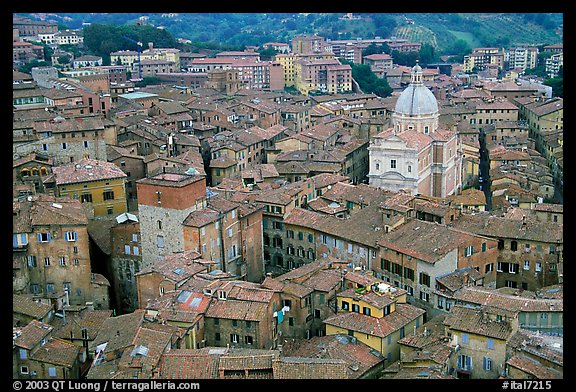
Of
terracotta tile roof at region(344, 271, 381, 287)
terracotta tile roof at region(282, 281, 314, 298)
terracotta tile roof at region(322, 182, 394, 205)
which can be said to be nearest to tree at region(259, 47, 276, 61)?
terracotta tile roof at region(322, 182, 394, 205)

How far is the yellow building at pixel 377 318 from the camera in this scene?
2125 centimetres

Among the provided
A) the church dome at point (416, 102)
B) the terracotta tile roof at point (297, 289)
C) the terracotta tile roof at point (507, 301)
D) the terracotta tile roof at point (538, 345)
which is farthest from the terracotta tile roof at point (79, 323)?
the church dome at point (416, 102)

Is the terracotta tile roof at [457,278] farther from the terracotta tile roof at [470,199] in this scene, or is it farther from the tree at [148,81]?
the tree at [148,81]

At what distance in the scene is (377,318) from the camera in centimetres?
2180

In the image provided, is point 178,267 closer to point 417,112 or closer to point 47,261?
point 47,261

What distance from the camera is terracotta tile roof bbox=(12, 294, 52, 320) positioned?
22.7 m

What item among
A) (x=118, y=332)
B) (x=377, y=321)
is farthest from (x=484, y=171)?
(x=118, y=332)

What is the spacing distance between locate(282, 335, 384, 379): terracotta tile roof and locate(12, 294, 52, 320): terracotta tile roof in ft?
24.5

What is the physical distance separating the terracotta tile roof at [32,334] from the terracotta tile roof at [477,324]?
11.3m

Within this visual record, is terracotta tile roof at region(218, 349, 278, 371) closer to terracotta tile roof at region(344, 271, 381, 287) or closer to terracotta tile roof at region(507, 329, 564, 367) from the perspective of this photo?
terracotta tile roof at region(344, 271, 381, 287)

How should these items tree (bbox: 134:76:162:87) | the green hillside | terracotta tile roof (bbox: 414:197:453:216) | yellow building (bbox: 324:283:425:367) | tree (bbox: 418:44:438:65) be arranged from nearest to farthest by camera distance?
yellow building (bbox: 324:283:425:367), terracotta tile roof (bbox: 414:197:453:216), tree (bbox: 134:76:162:87), tree (bbox: 418:44:438:65), the green hillside

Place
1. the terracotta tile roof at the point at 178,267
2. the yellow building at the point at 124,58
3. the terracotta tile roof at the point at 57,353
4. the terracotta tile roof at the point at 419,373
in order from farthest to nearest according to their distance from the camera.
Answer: the yellow building at the point at 124,58 → the terracotta tile roof at the point at 178,267 → the terracotta tile roof at the point at 57,353 → the terracotta tile roof at the point at 419,373

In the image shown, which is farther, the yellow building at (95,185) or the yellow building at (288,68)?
the yellow building at (288,68)
